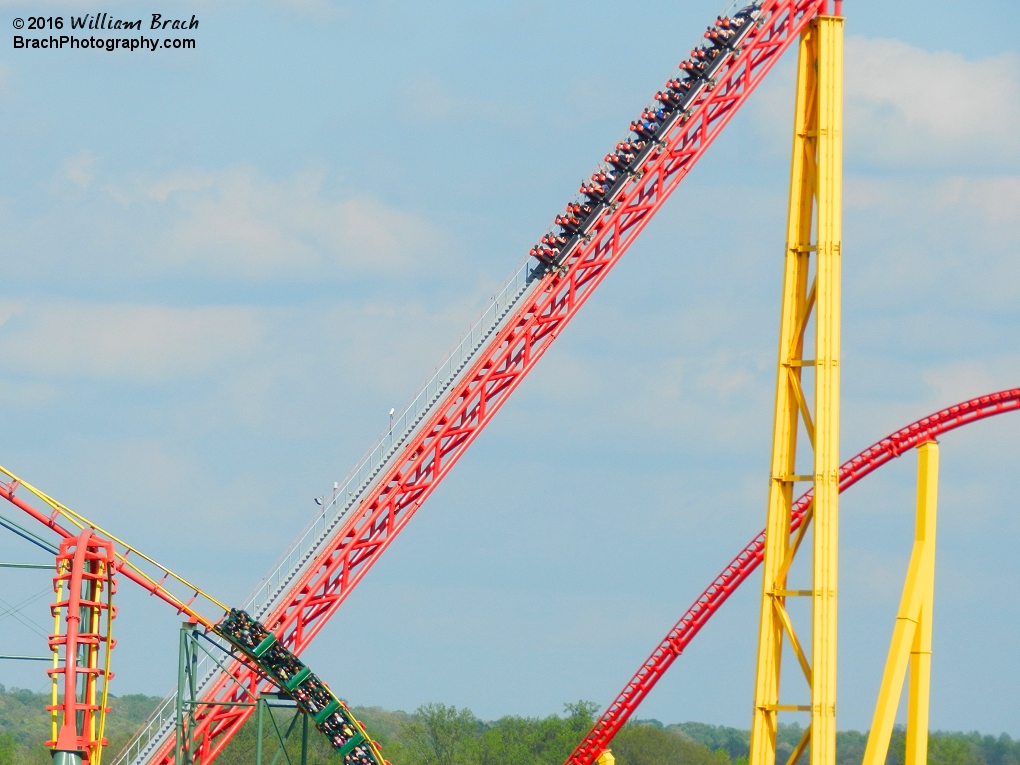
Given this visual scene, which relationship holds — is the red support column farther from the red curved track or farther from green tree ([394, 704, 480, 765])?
green tree ([394, 704, 480, 765])

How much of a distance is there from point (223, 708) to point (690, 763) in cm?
3565

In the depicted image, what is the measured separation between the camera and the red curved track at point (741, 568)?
29.6 metres

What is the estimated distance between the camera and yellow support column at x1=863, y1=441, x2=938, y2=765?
19.0 m

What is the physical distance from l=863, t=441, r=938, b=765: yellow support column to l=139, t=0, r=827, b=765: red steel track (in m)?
9.04

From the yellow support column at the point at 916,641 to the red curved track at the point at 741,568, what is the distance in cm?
831

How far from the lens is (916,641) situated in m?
19.8

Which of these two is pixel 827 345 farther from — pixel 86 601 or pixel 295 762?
pixel 295 762

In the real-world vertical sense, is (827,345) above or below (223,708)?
above

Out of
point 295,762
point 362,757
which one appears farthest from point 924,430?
point 295,762

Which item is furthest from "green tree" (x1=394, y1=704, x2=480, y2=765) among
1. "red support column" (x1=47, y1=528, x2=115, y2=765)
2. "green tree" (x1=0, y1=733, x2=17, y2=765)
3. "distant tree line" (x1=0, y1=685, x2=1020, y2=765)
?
"red support column" (x1=47, y1=528, x2=115, y2=765)

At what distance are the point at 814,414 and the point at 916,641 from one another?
296 centimetres

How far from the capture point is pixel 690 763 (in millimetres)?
61344

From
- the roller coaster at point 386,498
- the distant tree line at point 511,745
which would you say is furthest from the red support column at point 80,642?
the distant tree line at point 511,745

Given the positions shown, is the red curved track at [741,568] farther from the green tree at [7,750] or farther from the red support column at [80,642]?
the green tree at [7,750]
